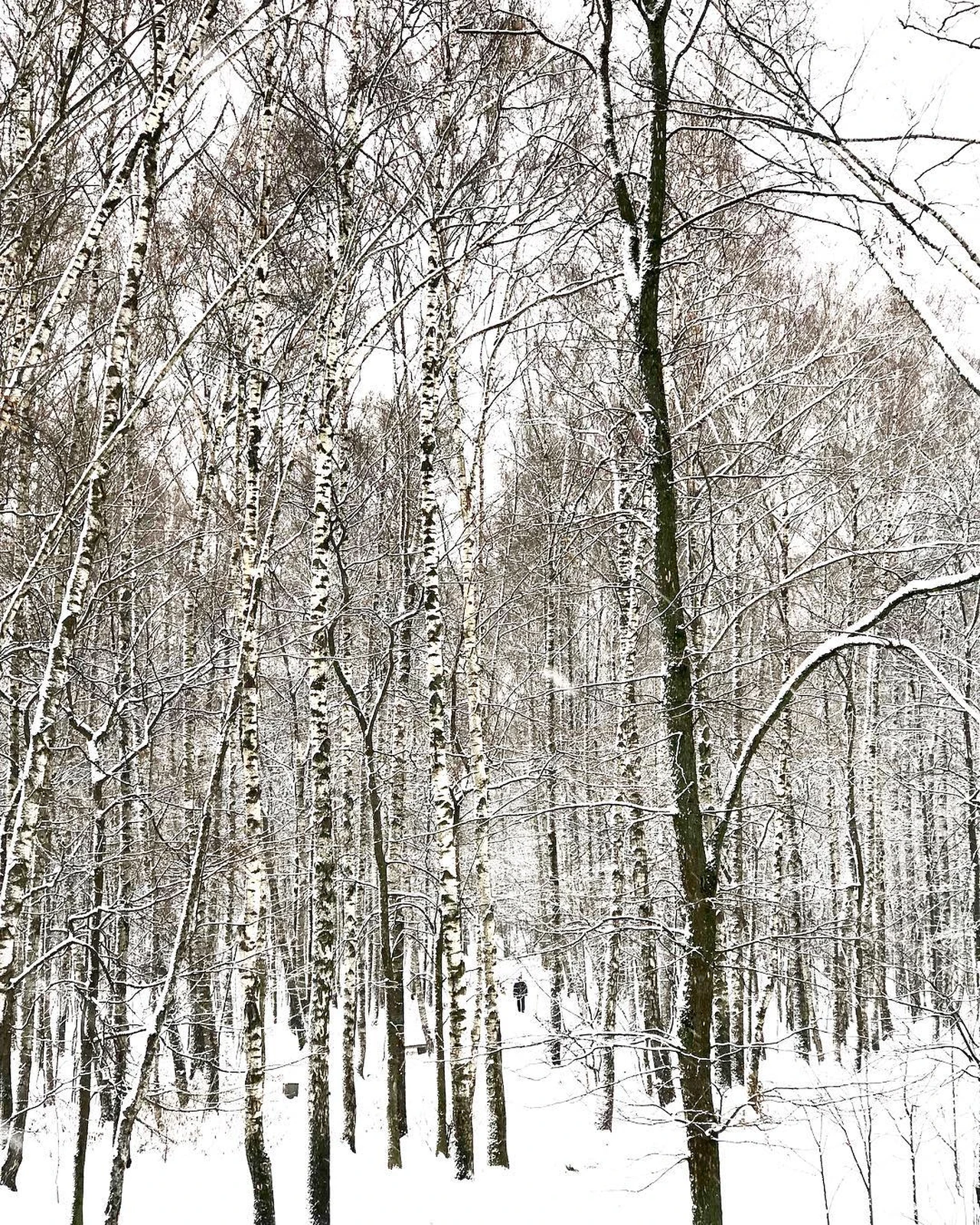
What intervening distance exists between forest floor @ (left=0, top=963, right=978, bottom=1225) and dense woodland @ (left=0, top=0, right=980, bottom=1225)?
0.58 m

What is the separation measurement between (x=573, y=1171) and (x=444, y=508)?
32.5 feet

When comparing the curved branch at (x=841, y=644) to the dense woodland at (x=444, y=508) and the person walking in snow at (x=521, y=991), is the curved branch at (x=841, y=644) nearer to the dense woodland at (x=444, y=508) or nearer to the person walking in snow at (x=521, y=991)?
the dense woodland at (x=444, y=508)

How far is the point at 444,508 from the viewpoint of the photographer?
14805 mm

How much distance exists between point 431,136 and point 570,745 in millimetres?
9659

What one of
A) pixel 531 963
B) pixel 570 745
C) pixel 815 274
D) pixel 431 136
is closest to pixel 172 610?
pixel 570 745

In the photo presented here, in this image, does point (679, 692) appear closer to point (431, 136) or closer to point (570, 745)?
point (431, 136)

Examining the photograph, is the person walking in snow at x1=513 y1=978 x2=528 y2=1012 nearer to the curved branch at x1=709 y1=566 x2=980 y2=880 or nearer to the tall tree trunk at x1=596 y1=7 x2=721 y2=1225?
the tall tree trunk at x1=596 y1=7 x2=721 y2=1225

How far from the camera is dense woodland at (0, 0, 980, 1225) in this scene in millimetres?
5004

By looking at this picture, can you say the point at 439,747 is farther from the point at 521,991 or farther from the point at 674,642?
the point at 521,991

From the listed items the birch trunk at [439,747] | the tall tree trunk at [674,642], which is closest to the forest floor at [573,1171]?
the birch trunk at [439,747]

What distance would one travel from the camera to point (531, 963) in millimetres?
29672

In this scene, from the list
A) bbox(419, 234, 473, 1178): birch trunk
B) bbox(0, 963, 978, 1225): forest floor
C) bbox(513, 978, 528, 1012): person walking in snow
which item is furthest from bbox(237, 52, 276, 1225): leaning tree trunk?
bbox(513, 978, 528, 1012): person walking in snow

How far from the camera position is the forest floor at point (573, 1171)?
818 centimetres

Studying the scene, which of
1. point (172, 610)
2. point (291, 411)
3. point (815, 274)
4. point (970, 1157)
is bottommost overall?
point (970, 1157)
